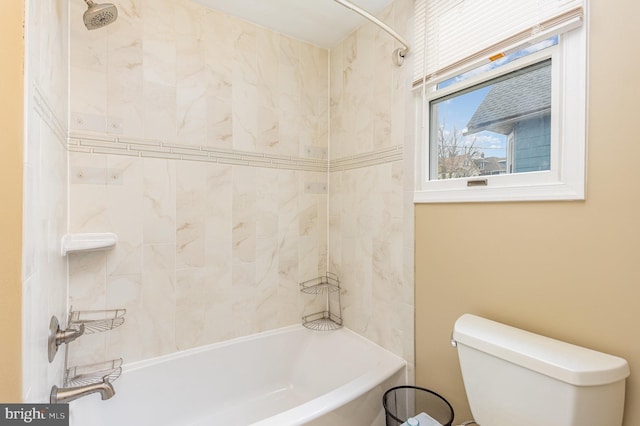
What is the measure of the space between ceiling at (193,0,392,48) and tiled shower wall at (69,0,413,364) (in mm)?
67

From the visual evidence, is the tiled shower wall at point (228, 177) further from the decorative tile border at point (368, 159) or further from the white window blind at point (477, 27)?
the white window blind at point (477, 27)

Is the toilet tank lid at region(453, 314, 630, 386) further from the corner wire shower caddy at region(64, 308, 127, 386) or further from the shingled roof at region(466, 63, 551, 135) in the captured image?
the corner wire shower caddy at region(64, 308, 127, 386)

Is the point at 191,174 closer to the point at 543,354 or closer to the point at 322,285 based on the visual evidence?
the point at 322,285

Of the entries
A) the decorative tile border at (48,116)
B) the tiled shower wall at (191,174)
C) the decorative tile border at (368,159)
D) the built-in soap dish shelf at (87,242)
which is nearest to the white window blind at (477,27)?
the decorative tile border at (368,159)

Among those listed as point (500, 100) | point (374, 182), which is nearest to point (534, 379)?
point (500, 100)

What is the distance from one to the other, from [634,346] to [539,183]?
56 cm

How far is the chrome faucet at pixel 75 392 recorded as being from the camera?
103 cm

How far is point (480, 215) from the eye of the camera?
1233mm

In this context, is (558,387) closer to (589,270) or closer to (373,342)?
(589,270)

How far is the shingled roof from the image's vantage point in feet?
3.58

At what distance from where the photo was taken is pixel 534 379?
0.89 m

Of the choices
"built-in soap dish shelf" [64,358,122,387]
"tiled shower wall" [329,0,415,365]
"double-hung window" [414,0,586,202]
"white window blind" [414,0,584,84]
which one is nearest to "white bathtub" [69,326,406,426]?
"built-in soap dish shelf" [64,358,122,387]

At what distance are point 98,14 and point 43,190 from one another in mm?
783

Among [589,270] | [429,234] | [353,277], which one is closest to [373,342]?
[353,277]
